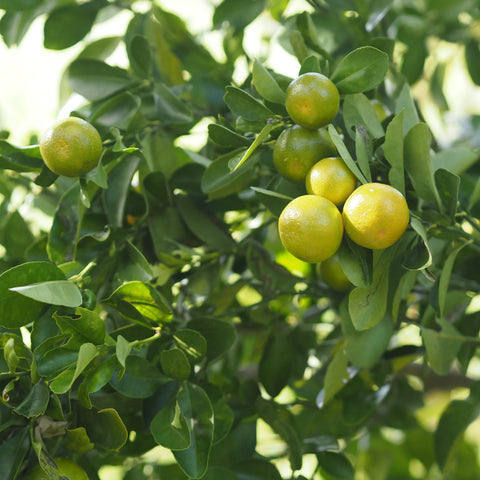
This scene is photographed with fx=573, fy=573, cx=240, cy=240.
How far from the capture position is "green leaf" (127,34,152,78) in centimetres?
59

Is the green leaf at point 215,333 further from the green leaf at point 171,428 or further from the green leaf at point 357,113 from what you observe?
the green leaf at point 357,113

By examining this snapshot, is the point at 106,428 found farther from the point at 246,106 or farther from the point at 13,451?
the point at 246,106

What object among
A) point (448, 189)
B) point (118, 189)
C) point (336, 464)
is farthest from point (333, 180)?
point (336, 464)

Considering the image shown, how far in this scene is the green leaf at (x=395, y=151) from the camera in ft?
1.37

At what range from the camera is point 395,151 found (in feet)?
1.41

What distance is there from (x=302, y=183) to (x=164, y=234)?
0.53 ft

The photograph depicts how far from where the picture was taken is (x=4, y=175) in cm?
69

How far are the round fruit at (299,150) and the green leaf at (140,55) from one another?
222mm

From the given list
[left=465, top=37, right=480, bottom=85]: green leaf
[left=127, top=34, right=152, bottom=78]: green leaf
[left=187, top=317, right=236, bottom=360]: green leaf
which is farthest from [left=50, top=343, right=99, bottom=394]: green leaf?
[left=465, top=37, right=480, bottom=85]: green leaf

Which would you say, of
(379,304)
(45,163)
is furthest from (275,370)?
(45,163)

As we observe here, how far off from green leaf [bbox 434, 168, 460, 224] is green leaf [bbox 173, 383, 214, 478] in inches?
10.0

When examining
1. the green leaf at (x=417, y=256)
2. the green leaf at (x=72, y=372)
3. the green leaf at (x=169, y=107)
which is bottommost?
the green leaf at (x=417, y=256)

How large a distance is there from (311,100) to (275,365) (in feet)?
1.04

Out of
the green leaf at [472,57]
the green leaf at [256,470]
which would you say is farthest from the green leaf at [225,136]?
the green leaf at [472,57]
